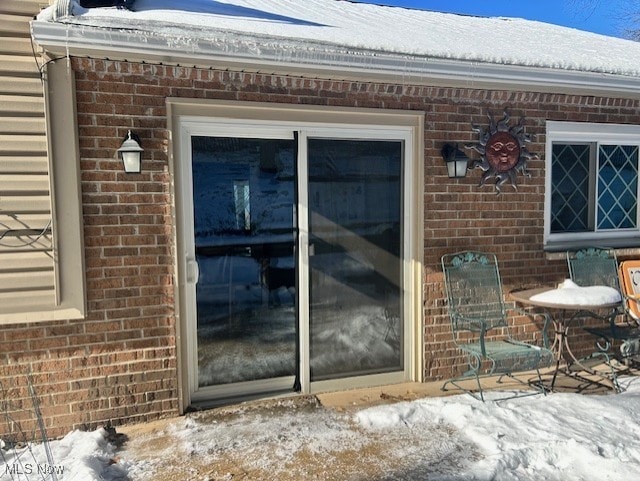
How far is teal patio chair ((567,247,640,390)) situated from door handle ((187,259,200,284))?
136 inches

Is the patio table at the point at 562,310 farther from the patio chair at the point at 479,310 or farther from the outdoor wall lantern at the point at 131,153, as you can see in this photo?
the outdoor wall lantern at the point at 131,153

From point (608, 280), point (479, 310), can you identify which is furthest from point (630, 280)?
point (479, 310)

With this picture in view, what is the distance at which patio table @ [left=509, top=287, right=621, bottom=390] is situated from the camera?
404 cm

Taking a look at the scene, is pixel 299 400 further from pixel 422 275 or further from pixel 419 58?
pixel 419 58

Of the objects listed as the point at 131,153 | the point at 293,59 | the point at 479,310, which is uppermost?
the point at 293,59

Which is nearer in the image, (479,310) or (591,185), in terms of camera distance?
(479,310)

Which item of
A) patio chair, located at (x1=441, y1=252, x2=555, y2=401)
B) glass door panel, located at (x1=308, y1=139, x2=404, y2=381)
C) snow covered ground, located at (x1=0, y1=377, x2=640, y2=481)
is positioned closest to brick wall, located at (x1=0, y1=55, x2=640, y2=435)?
snow covered ground, located at (x1=0, y1=377, x2=640, y2=481)

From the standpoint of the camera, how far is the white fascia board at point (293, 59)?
122 inches

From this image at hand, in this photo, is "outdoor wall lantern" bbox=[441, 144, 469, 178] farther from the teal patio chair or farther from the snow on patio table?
the teal patio chair

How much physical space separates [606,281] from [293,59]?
12.0 feet

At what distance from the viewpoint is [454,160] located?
4324 millimetres

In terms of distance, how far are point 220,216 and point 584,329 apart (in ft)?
11.6

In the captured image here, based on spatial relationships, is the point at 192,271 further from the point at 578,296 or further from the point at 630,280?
the point at 630,280

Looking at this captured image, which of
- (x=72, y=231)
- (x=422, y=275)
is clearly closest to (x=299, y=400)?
(x=422, y=275)
